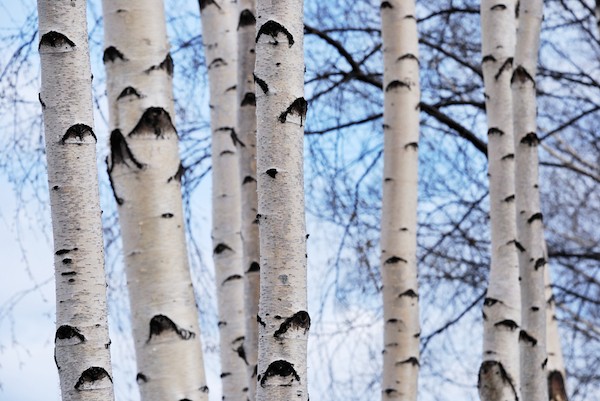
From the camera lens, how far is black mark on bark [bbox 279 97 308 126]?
213cm

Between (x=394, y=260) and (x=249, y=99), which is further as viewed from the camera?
(x=394, y=260)

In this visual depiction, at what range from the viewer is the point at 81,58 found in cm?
216

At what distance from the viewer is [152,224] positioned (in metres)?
2.51

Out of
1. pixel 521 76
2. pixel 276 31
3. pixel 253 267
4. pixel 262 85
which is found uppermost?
pixel 521 76

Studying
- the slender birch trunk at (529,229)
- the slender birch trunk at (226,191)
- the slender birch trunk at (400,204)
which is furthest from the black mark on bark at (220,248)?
the slender birch trunk at (529,229)

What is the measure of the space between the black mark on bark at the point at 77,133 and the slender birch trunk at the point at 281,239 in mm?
406

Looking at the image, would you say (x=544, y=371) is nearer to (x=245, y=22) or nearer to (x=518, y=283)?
(x=518, y=283)

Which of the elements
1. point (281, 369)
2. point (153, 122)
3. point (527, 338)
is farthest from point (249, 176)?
point (527, 338)

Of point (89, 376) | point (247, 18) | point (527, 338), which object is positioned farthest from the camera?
point (527, 338)

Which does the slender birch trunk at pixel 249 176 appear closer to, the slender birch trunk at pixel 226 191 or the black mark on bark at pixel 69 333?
the slender birch trunk at pixel 226 191

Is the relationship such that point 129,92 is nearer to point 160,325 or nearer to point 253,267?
point 160,325

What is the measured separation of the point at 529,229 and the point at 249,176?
1277 millimetres

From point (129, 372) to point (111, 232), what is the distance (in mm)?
757

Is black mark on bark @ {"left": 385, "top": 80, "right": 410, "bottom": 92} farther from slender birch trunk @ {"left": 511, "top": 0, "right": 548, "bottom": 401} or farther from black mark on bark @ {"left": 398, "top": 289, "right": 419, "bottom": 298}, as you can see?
black mark on bark @ {"left": 398, "top": 289, "right": 419, "bottom": 298}
